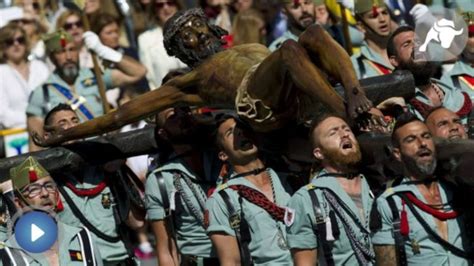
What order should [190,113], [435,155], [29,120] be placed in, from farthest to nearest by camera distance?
[29,120]
[190,113]
[435,155]

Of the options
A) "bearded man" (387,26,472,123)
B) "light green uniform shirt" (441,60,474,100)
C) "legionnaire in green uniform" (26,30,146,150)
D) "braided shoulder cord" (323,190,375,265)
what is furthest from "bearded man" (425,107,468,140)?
"legionnaire in green uniform" (26,30,146,150)

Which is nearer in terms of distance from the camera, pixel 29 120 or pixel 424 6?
pixel 424 6

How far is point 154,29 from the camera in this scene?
17.5m

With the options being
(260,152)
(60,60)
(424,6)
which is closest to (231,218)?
(260,152)

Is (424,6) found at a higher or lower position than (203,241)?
higher

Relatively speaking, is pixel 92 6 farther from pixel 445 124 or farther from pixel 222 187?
pixel 445 124

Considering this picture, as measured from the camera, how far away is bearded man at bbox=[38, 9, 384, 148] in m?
12.8


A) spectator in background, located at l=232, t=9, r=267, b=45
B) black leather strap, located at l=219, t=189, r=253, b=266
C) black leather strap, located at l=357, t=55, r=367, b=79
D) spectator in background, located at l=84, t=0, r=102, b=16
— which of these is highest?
spectator in background, located at l=84, t=0, r=102, b=16

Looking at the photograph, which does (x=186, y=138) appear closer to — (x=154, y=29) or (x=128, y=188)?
(x=128, y=188)

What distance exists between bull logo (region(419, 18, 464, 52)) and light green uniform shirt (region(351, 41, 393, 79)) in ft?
4.05

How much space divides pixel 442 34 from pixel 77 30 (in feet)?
15.1

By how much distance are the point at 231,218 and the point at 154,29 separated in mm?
4144
